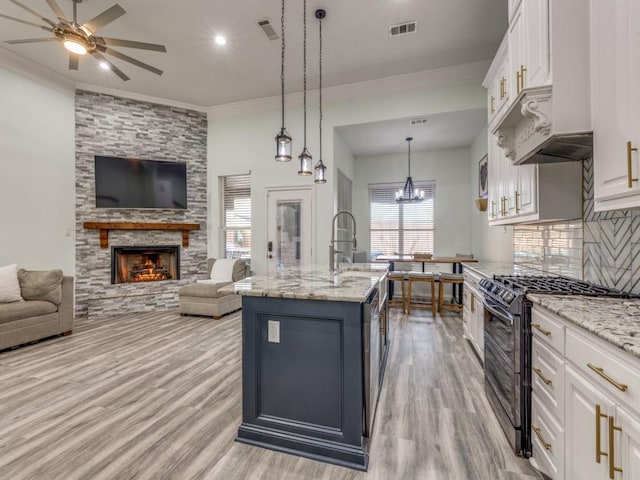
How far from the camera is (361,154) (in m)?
6.95

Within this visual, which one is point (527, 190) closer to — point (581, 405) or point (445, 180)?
point (581, 405)

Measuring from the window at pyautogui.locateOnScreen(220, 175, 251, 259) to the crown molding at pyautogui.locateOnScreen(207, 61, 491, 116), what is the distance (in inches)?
51.6

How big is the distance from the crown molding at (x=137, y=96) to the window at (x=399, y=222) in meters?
4.06

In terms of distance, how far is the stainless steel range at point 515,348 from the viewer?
5.72 ft

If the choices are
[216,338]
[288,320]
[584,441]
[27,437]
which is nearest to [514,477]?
[584,441]

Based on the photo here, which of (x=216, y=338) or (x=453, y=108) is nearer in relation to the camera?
(x=216, y=338)

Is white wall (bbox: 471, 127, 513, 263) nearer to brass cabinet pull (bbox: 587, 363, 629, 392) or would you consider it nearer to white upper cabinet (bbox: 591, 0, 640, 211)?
white upper cabinet (bbox: 591, 0, 640, 211)

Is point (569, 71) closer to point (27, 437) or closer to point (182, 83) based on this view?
Answer: point (27, 437)

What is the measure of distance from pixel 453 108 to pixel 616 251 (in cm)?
326

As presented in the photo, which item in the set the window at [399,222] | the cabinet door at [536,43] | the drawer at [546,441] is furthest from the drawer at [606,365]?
the window at [399,222]

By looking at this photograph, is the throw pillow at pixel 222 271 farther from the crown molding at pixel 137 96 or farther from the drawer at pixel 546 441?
the drawer at pixel 546 441

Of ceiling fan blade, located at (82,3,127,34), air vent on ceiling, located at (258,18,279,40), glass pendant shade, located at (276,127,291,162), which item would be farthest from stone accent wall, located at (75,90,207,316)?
glass pendant shade, located at (276,127,291,162)

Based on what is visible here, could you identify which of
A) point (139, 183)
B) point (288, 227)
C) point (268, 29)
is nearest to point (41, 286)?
point (139, 183)

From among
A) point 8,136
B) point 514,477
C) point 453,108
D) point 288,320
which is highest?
point 453,108
